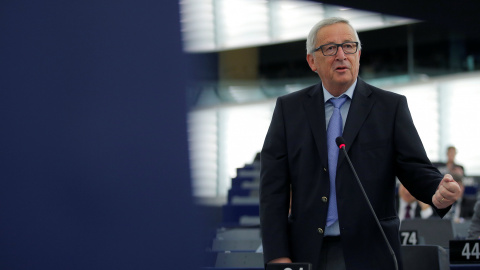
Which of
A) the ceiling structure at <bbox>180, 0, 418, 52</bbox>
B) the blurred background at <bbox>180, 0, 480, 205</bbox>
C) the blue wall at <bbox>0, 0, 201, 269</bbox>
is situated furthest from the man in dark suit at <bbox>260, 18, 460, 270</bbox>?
the ceiling structure at <bbox>180, 0, 418, 52</bbox>

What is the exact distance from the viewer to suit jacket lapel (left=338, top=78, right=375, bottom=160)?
240 centimetres

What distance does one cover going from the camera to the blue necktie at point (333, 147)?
2396mm

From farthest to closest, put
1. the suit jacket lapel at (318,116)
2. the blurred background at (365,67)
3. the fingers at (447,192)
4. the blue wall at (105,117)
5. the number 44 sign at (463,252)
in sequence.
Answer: the blurred background at (365,67), the number 44 sign at (463,252), the suit jacket lapel at (318,116), the fingers at (447,192), the blue wall at (105,117)

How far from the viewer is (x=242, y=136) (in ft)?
50.7

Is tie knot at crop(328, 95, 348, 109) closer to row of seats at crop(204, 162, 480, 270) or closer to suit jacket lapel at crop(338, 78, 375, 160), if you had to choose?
suit jacket lapel at crop(338, 78, 375, 160)

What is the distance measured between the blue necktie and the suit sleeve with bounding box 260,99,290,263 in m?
0.16

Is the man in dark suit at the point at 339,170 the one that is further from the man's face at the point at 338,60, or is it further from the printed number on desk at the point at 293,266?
the printed number on desk at the point at 293,266

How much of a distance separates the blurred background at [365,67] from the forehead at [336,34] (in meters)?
11.9

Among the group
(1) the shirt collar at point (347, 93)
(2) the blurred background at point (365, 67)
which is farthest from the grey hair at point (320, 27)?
(2) the blurred background at point (365, 67)

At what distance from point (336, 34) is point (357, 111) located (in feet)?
0.83

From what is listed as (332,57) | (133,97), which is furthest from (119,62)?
(332,57)

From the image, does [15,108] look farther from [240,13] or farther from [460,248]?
[240,13]

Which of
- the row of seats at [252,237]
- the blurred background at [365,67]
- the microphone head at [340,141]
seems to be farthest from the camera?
the blurred background at [365,67]

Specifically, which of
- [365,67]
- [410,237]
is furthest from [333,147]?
[365,67]
